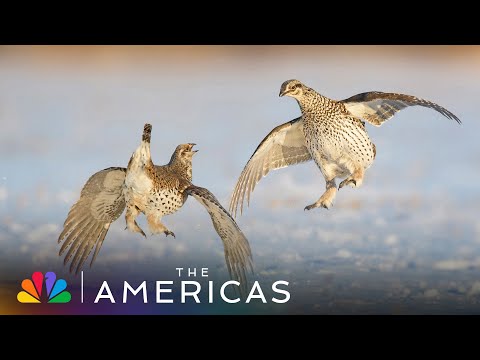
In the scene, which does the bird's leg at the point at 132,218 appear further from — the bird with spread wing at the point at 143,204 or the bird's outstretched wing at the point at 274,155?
the bird's outstretched wing at the point at 274,155

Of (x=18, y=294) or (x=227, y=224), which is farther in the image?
(x=18, y=294)

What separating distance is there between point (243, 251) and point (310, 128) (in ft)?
3.86

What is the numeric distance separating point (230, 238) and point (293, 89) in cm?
133

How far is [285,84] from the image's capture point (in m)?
8.69

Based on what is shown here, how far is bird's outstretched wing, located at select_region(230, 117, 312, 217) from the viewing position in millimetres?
8945

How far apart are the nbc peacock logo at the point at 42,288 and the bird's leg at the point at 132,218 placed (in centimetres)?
79

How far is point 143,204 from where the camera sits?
850 centimetres

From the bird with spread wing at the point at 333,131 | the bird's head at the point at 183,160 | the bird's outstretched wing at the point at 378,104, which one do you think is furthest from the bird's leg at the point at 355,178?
the bird's head at the point at 183,160

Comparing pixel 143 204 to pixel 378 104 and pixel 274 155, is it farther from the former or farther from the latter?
pixel 378 104

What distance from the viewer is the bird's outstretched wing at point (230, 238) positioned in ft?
26.9

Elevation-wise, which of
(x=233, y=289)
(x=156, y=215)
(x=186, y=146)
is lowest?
(x=233, y=289)

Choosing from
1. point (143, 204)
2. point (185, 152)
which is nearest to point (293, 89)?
point (185, 152)

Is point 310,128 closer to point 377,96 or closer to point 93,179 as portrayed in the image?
point 377,96

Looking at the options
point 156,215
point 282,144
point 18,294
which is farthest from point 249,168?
point 18,294
